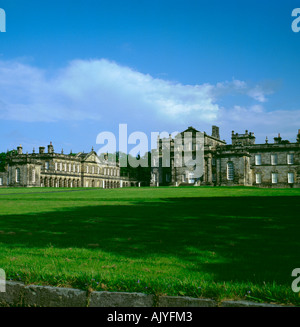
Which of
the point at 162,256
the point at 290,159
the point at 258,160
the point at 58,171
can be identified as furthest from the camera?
the point at 58,171

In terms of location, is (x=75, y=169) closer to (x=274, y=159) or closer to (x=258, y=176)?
(x=258, y=176)

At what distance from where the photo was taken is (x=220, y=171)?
234 feet

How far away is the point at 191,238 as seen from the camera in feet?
27.9

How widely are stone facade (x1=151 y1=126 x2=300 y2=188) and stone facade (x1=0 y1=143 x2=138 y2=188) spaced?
81.5 feet

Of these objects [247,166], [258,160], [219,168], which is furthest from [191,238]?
[258,160]

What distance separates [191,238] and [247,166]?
215ft

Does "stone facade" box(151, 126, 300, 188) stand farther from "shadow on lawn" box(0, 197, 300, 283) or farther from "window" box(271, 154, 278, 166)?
"shadow on lawn" box(0, 197, 300, 283)

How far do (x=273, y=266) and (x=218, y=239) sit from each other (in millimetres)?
2428

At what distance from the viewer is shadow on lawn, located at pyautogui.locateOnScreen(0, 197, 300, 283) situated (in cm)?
611

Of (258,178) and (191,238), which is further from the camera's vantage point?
(258,178)

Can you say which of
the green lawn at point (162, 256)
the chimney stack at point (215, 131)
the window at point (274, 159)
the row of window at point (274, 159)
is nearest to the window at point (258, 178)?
the row of window at point (274, 159)

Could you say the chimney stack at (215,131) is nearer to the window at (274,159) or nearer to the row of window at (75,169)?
the window at (274,159)

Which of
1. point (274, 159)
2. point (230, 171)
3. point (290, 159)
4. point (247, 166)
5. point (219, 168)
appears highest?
point (274, 159)

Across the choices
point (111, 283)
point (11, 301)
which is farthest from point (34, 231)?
point (111, 283)
